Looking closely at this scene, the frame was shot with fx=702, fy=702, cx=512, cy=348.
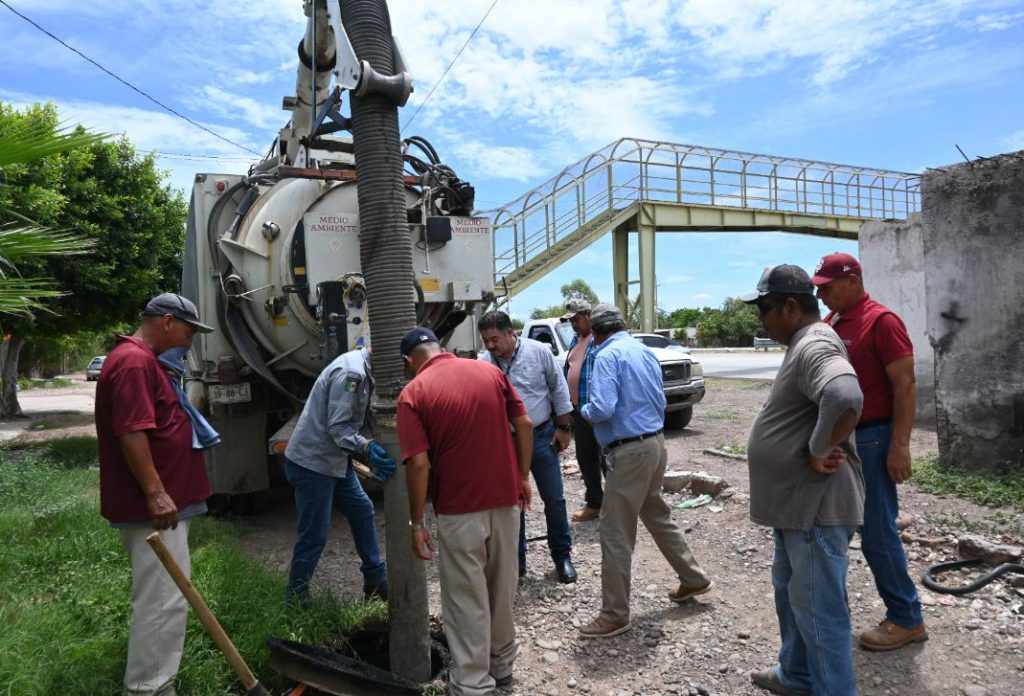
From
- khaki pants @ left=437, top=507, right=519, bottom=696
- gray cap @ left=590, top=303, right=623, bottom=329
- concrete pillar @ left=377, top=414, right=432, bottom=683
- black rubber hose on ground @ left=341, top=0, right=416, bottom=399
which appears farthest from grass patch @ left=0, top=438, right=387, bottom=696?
gray cap @ left=590, top=303, right=623, bottom=329

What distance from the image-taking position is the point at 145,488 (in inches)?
112

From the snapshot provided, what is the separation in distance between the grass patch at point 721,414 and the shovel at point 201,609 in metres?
9.49

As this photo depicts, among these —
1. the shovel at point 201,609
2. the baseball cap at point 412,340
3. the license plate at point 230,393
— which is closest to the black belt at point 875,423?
the baseball cap at point 412,340

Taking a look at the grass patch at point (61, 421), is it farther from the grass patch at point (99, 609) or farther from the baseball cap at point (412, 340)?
the baseball cap at point (412, 340)

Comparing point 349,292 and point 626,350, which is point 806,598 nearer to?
point 626,350

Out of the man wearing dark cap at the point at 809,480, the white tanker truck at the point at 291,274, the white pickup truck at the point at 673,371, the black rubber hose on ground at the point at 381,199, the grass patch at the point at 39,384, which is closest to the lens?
the man wearing dark cap at the point at 809,480

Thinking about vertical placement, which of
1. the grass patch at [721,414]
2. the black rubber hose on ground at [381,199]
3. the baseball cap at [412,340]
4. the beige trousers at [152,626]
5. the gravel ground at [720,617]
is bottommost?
the gravel ground at [720,617]

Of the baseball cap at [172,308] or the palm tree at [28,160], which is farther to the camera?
the palm tree at [28,160]

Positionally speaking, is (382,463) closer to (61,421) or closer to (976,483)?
(976,483)

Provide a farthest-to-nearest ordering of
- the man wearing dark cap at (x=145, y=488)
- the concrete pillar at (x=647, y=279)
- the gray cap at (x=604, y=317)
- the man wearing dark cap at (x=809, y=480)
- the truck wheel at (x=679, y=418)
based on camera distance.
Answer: the concrete pillar at (x=647, y=279), the truck wheel at (x=679, y=418), the gray cap at (x=604, y=317), the man wearing dark cap at (x=145, y=488), the man wearing dark cap at (x=809, y=480)

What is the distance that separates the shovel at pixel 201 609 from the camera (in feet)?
8.82

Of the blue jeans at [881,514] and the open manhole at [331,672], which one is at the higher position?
the blue jeans at [881,514]

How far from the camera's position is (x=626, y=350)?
4.04m

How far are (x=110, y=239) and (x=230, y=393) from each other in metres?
6.65
